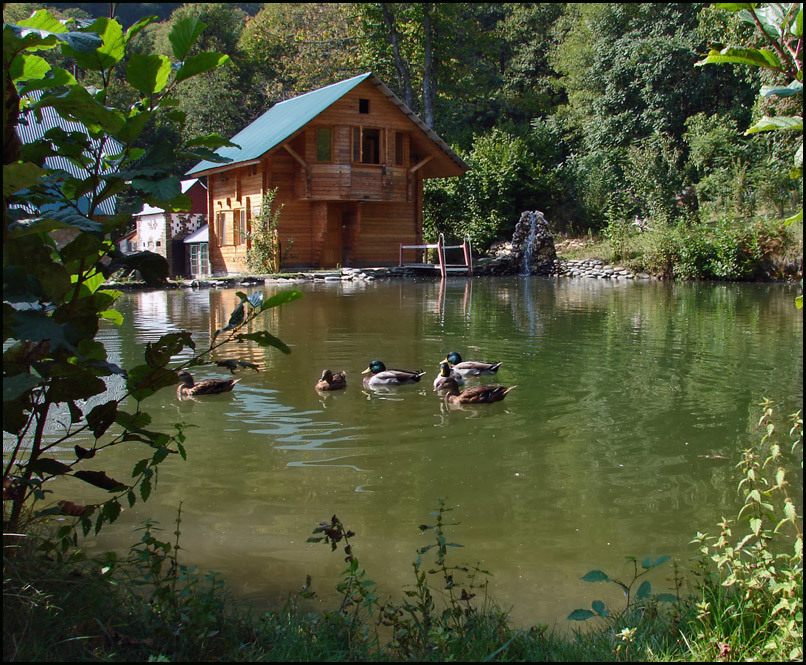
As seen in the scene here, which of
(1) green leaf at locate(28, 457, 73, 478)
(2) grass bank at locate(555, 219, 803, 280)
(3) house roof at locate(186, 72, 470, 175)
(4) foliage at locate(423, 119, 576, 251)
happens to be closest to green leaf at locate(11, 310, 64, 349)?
(1) green leaf at locate(28, 457, 73, 478)

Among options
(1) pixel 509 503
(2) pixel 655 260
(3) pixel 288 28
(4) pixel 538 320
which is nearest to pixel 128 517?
(1) pixel 509 503

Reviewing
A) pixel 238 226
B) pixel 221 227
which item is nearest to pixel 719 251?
pixel 238 226

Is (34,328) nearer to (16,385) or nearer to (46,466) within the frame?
(16,385)

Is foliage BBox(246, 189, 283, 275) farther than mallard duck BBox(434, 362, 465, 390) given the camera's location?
Yes

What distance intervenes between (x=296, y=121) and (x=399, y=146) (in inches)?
185

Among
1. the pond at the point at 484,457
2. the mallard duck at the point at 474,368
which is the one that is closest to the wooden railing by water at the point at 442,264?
the pond at the point at 484,457

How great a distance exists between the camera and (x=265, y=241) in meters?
31.3

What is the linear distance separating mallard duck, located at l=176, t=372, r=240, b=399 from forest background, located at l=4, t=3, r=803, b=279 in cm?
1771

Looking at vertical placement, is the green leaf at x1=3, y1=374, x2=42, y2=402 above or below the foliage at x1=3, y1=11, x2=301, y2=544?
below

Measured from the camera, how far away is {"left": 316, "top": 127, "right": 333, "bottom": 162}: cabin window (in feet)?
103

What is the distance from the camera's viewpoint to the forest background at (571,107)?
2891 cm

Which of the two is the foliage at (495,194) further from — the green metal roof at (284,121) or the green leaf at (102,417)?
the green leaf at (102,417)

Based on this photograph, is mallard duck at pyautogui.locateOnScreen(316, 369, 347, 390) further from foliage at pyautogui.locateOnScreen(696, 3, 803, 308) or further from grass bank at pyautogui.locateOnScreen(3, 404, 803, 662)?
foliage at pyautogui.locateOnScreen(696, 3, 803, 308)

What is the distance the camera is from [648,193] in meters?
34.7
